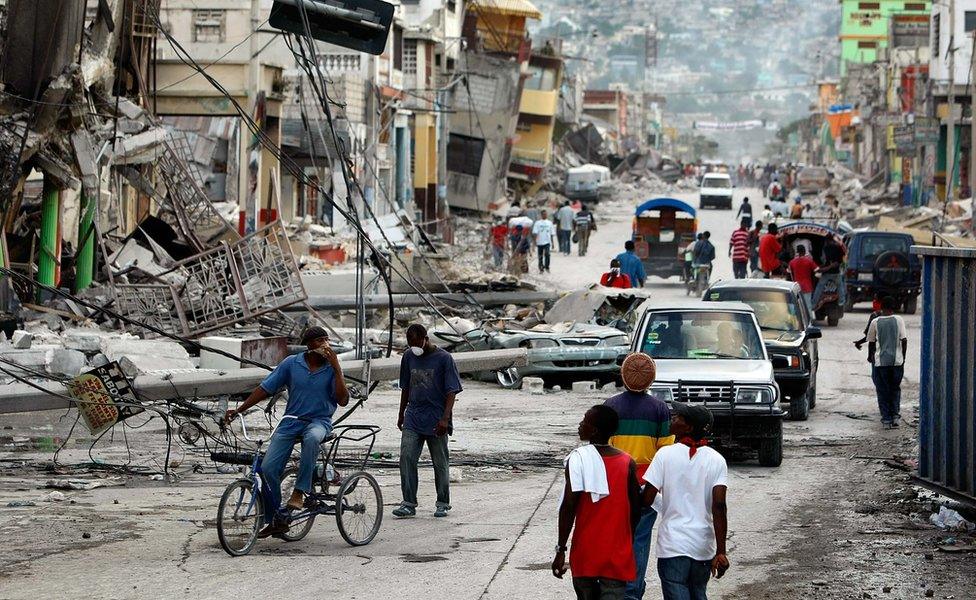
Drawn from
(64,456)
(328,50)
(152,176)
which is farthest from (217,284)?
(328,50)

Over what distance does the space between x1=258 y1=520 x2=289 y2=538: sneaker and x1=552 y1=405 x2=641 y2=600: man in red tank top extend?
3.62m

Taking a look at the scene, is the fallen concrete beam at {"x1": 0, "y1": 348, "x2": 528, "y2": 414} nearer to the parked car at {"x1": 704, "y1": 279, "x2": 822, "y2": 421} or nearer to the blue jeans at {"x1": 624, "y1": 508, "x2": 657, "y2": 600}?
the parked car at {"x1": 704, "y1": 279, "x2": 822, "y2": 421}

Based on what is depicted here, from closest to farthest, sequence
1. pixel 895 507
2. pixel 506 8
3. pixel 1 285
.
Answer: pixel 895 507
pixel 1 285
pixel 506 8

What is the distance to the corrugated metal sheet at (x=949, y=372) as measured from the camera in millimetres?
11594

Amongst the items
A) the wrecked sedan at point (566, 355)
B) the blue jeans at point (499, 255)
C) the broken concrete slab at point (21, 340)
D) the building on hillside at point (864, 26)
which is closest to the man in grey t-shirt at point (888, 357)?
the wrecked sedan at point (566, 355)

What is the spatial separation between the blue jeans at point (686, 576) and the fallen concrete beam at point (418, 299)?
1753 cm

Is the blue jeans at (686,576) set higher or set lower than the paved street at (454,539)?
higher

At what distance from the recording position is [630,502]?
7461 mm

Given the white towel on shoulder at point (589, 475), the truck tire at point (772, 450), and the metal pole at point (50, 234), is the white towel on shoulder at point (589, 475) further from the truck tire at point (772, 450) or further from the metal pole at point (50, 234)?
the metal pole at point (50, 234)

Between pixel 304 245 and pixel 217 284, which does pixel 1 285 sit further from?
pixel 304 245

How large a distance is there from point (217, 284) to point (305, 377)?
13.4m

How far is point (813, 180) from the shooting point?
3671 inches

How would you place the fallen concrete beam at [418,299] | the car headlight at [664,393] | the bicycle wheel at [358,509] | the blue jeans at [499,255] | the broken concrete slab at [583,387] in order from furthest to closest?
the blue jeans at [499,255] < the fallen concrete beam at [418,299] < the broken concrete slab at [583,387] < the car headlight at [664,393] < the bicycle wheel at [358,509]

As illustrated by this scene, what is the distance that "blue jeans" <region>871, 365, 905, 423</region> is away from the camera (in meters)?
18.2
